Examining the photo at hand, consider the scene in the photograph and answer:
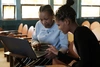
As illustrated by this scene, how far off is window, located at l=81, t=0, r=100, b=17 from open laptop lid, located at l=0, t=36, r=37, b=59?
21.4ft

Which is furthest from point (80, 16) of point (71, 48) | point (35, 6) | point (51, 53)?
point (51, 53)

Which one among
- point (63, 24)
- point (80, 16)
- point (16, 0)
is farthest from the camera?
point (80, 16)

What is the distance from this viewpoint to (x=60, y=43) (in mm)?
2061

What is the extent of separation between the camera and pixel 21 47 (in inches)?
61.6

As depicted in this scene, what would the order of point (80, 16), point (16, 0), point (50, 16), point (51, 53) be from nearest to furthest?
point (51, 53) < point (50, 16) < point (16, 0) < point (80, 16)

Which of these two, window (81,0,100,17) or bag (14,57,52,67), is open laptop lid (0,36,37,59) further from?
window (81,0,100,17)

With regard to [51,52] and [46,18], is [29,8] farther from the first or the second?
[51,52]

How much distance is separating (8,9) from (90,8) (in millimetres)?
3198

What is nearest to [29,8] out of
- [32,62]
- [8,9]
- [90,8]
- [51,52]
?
[8,9]

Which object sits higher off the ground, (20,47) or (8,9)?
(8,9)

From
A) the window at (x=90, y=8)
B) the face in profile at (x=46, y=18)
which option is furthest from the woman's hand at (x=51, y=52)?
the window at (x=90, y=8)

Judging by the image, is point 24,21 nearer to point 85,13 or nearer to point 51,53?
point 85,13

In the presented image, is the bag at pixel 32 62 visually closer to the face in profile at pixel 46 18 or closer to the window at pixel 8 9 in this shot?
the face in profile at pixel 46 18

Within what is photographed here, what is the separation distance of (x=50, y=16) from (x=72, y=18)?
0.53 metres
